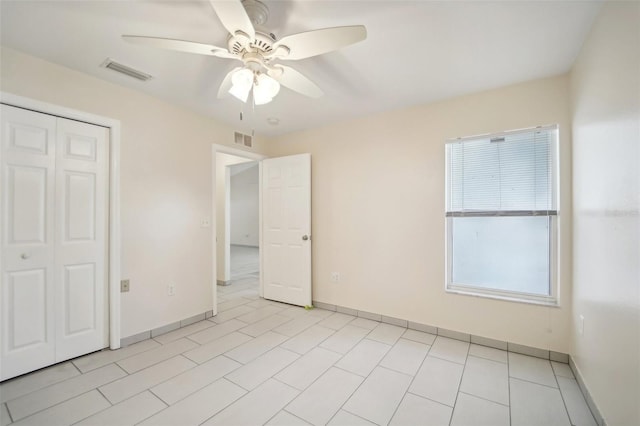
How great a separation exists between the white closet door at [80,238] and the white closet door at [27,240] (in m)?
0.06

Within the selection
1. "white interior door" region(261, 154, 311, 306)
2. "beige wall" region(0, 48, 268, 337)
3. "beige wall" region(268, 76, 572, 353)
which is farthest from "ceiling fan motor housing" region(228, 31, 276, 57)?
"white interior door" region(261, 154, 311, 306)

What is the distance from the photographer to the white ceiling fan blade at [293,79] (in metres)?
1.69

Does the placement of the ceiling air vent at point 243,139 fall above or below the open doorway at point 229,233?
above

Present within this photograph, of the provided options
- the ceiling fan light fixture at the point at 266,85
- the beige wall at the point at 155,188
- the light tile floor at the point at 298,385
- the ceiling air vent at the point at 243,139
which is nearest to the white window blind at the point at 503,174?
the light tile floor at the point at 298,385

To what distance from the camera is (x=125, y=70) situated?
2.20m

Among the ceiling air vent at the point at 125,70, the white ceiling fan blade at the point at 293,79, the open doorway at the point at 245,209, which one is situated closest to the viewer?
the white ceiling fan blade at the point at 293,79

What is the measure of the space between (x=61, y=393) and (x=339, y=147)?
334cm

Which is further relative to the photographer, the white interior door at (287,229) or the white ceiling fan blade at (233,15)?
the white interior door at (287,229)

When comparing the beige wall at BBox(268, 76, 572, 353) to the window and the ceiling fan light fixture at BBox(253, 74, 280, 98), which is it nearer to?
the window

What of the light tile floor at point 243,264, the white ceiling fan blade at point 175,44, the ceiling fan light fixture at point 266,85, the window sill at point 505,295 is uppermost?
the white ceiling fan blade at point 175,44

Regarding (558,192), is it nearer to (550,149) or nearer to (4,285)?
(550,149)

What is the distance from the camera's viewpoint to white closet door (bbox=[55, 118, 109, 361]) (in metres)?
2.20

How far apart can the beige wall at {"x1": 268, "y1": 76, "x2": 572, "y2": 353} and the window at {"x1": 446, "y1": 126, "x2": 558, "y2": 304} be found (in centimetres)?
10

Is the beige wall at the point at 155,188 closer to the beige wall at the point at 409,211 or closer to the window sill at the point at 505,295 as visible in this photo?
the beige wall at the point at 409,211
